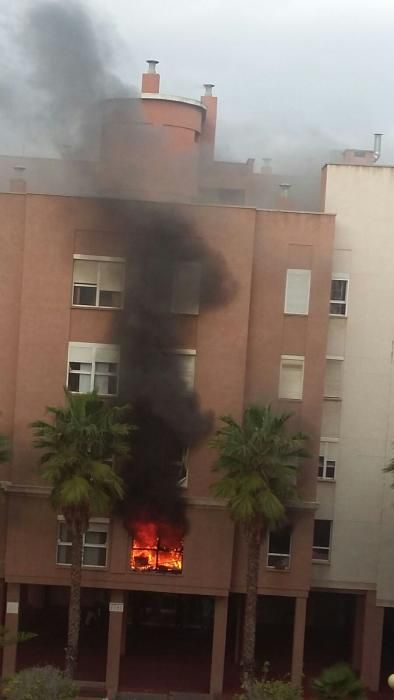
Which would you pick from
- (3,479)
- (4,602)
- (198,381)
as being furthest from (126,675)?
(198,381)

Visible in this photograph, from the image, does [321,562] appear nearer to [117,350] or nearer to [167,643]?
[167,643]

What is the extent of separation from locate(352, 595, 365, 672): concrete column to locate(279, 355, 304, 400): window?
661 cm

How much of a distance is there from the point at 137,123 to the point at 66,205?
448 centimetres

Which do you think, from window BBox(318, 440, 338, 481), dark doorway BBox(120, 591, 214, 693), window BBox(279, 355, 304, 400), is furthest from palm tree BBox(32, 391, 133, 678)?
window BBox(318, 440, 338, 481)

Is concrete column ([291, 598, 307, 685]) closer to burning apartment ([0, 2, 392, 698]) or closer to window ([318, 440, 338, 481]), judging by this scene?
burning apartment ([0, 2, 392, 698])

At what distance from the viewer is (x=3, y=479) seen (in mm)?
31359

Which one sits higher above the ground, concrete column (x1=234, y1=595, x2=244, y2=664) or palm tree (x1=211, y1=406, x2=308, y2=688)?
palm tree (x1=211, y1=406, x2=308, y2=688)

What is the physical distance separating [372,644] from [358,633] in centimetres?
145

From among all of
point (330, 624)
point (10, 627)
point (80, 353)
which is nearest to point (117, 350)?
point (80, 353)

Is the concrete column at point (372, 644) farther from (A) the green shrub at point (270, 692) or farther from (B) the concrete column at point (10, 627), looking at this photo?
(A) the green shrub at point (270, 692)

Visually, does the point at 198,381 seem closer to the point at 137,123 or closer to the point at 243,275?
the point at 243,275

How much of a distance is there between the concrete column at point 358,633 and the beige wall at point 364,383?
1.46m

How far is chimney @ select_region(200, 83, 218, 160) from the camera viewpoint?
129 feet

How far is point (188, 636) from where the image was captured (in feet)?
126
